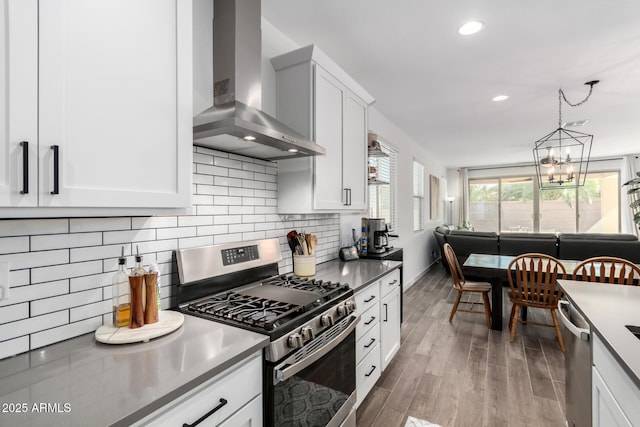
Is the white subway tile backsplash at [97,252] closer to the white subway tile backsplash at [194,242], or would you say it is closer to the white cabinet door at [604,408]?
the white subway tile backsplash at [194,242]

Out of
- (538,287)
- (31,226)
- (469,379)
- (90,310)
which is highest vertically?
(31,226)

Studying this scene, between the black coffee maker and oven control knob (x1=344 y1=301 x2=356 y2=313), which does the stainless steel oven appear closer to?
oven control knob (x1=344 y1=301 x2=356 y2=313)

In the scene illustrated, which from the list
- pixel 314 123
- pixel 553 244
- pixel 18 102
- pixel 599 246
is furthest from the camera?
pixel 553 244

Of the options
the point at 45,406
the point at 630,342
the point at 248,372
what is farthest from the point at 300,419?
the point at 630,342

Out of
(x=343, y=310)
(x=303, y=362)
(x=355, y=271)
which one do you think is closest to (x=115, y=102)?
(x=303, y=362)

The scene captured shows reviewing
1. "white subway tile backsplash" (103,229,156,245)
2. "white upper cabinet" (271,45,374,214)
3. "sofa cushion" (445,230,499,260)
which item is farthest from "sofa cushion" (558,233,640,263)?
"white subway tile backsplash" (103,229,156,245)

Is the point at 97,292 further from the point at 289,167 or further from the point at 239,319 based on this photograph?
the point at 289,167

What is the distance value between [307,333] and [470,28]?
2.30m

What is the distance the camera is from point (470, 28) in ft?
7.07

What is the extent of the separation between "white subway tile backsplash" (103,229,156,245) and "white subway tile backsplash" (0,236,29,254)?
0.24 meters

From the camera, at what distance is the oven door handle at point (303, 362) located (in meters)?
1.14

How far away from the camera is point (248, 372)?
108 centimetres

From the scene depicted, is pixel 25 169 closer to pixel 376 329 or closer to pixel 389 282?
pixel 376 329

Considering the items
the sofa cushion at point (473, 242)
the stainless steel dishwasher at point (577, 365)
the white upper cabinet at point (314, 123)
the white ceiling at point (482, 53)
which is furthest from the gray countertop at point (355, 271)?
A: the sofa cushion at point (473, 242)
